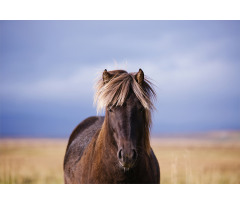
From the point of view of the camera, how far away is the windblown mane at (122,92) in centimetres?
225

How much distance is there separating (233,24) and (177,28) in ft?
2.83

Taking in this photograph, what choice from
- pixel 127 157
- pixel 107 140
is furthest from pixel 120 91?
pixel 127 157

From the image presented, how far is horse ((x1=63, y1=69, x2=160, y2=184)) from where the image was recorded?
2150 mm

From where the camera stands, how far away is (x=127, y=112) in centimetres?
220

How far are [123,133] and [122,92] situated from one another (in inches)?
14.8
